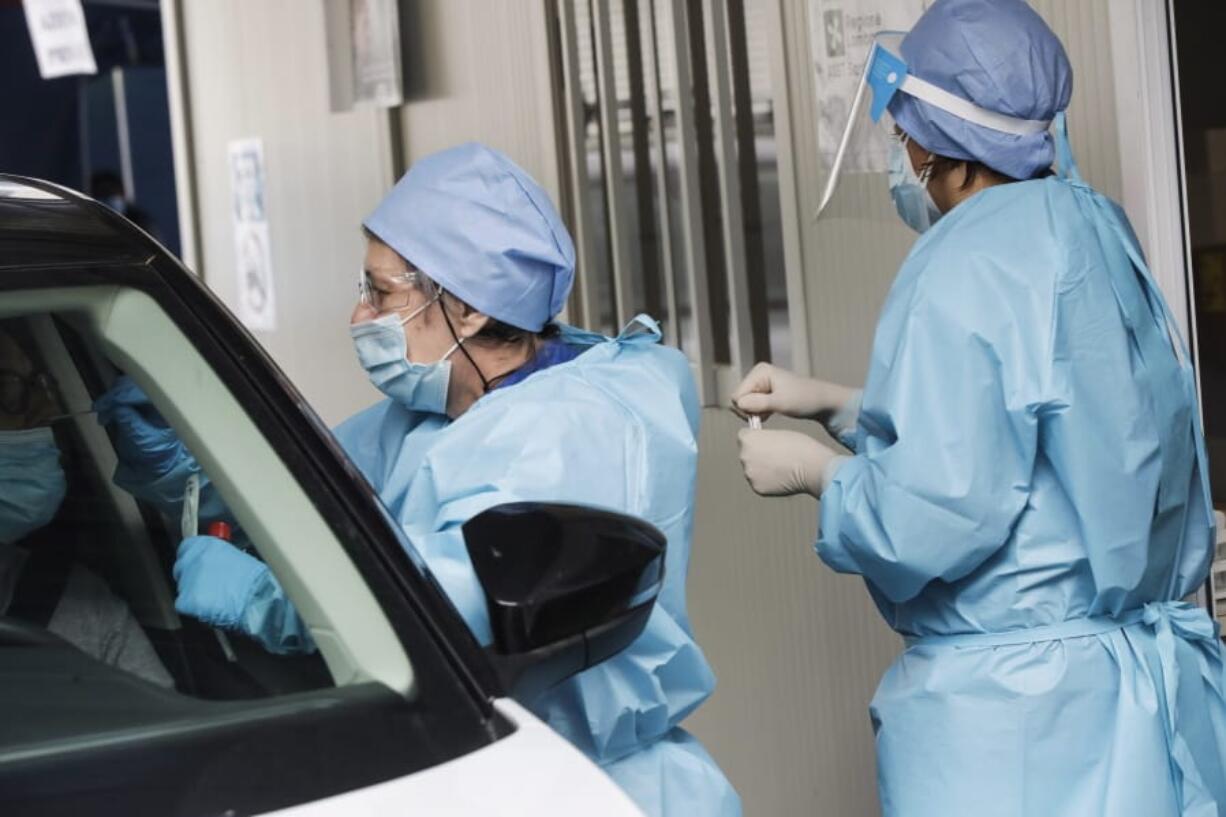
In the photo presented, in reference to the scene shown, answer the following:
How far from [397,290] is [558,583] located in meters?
0.84

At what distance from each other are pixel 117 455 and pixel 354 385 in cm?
432

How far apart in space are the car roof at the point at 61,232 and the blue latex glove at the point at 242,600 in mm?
304

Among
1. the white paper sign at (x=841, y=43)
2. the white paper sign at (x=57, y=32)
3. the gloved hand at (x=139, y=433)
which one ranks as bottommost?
the gloved hand at (x=139, y=433)

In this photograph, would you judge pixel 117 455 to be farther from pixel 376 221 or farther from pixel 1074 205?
pixel 1074 205

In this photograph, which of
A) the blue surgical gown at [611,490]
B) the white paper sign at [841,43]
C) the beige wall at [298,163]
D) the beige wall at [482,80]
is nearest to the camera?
the blue surgical gown at [611,490]

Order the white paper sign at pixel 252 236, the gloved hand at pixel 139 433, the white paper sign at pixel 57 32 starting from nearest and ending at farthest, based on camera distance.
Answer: the gloved hand at pixel 139 433 → the white paper sign at pixel 252 236 → the white paper sign at pixel 57 32

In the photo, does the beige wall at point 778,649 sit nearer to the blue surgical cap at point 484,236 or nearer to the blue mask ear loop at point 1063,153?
the blue mask ear loop at point 1063,153

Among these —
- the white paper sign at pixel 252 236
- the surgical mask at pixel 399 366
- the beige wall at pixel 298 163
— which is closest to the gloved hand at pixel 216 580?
the surgical mask at pixel 399 366

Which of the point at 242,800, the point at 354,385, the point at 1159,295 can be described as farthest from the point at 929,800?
the point at 354,385

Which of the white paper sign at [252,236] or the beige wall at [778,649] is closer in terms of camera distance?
the beige wall at [778,649]

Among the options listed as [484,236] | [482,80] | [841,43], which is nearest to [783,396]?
[484,236]

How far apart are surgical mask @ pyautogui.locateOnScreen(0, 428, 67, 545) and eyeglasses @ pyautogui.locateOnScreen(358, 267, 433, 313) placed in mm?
698

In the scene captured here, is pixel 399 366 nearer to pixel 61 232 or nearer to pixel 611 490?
pixel 611 490

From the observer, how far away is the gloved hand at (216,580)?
176 centimetres
